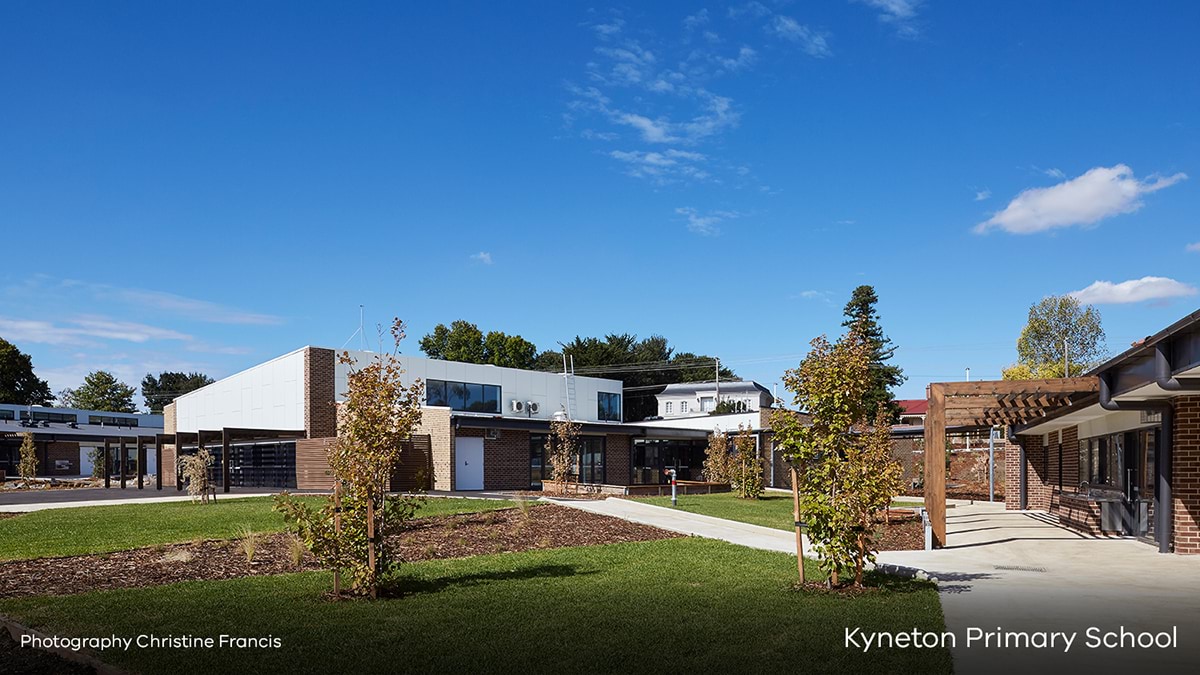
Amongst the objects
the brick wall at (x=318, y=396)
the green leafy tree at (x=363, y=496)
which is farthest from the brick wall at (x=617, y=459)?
the green leafy tree at (x=363, y=496)

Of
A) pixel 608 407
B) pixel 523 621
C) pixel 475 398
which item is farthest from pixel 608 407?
pixel 523 621

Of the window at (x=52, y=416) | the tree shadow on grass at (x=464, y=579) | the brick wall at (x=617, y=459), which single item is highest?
the tree shadow on grass at (x=464, y=579)

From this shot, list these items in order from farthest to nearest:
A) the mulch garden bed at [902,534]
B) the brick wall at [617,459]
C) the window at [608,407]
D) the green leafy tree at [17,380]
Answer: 1. the green leafy tree at [17,380]
2. the window at [608,407]
3. the brick wall at [617,459]
4. the mulch garden bed at [902,534]

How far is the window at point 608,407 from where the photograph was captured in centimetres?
5209

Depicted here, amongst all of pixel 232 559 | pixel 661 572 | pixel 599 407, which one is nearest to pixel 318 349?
pixel 599 407

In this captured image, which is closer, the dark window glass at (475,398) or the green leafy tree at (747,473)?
the green leafy tree at (747,473)

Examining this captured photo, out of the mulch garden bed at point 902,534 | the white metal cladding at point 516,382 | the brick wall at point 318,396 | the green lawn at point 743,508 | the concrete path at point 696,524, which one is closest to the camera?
the mulch garden bed at point 902,534

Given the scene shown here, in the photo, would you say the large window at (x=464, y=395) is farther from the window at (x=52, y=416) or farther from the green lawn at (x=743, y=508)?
the window at (x=52, y=416)

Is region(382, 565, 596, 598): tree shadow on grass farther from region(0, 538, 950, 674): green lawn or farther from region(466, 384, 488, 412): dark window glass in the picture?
region(466, 384, 488, 412): dark window glass

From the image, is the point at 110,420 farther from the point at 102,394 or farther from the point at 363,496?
the point at 363,496

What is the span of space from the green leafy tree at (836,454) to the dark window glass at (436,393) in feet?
107

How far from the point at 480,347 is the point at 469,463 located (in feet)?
141

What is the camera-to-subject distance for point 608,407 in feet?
174

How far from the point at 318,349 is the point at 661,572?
99.2ft
